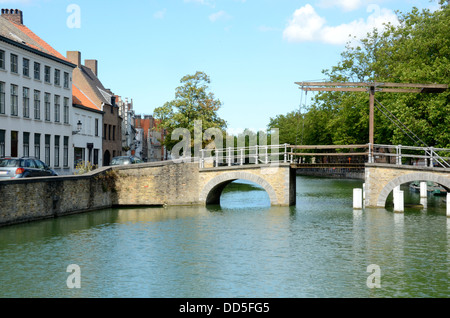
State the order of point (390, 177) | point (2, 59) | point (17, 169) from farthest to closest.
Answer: point (2, 59) < point (390, 177) < point (17, 169)

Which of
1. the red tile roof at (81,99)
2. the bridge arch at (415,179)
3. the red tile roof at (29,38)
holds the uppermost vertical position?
the red tile roof at (29,38)

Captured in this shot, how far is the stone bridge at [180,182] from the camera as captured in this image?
1256 inches

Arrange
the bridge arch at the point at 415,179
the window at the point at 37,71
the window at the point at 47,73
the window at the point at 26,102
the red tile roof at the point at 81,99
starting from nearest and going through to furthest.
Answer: the bridge arch at the point at 415,179
the window at the point at 26,102
the window at the point at 37,71
the window at the point at 47,73
the red tile roof at the point at 81,99

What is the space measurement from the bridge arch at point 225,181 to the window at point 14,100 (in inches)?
526

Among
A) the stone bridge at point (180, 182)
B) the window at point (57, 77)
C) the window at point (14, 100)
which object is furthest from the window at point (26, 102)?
the stone bridge at point (180, 182)

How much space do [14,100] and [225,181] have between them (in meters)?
14.6

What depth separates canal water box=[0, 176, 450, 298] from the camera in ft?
45.0

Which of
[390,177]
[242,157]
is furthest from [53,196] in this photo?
[390,177]

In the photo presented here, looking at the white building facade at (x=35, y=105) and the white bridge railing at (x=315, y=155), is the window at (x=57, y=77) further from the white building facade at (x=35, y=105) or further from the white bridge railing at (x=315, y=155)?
the white bridge railing at (x=315, y=155)

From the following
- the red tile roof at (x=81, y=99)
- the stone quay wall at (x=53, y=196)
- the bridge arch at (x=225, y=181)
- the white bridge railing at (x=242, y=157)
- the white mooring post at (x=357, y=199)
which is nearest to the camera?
the stone quay wall at (x=53, y=196)

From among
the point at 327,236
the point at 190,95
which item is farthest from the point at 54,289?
the point at 190,95

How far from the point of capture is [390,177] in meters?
29.7

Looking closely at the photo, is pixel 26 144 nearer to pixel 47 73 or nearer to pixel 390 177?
pixel 47 73

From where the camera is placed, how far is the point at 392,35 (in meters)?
52.7
